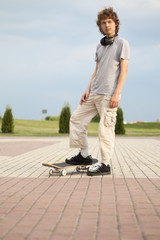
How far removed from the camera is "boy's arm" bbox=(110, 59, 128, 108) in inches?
201

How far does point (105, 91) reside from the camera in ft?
17.1

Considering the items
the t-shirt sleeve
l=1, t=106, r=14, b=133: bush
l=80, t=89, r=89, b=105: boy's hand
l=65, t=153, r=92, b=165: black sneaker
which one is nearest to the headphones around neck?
the t-shirt sleeve

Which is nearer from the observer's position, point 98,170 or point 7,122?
point 98,170

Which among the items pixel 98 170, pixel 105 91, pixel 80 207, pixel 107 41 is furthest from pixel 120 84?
pixel 80 207

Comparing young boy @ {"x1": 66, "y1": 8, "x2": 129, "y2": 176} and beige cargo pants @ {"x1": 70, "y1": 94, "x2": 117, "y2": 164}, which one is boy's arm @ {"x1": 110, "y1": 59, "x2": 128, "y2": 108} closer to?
young boy @ {"x1": 66, "y1": 8, "x2": 129, "y2": 176}

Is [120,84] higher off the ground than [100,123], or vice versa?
[120,84]

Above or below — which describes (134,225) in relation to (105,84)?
below

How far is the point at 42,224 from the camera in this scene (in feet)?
9.34

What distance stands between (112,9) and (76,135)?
6.99ft

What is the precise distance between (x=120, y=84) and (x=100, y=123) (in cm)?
69

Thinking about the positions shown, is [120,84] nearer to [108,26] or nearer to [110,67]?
[110,67]

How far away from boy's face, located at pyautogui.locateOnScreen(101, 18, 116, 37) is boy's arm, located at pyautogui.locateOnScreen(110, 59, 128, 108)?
1.77ft

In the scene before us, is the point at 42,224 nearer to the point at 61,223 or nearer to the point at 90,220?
the point at 61,223

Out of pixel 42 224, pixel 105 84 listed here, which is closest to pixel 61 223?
pixel 42 224
